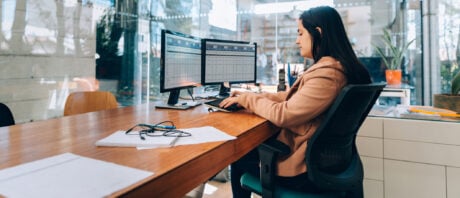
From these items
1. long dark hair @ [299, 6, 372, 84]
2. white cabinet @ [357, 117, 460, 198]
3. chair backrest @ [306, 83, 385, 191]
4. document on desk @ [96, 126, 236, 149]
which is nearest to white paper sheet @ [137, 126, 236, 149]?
document on desk @ [96, 126, 236, 149]

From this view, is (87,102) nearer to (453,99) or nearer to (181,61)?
(181,61)

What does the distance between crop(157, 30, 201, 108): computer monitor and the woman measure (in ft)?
1.82

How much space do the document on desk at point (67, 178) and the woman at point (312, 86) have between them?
2.23ft

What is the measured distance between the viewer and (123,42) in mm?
4059

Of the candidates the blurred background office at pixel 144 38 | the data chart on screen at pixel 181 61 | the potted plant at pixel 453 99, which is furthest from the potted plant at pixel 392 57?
the data chart on screen at pixel 181 61

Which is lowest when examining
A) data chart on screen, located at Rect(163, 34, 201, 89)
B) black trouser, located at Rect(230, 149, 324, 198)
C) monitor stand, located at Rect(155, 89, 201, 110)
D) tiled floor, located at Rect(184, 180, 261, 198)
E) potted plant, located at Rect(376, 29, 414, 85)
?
tiled floor, located at Rect(184, 180, 261, 198)

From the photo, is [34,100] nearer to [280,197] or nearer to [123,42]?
[123,42]

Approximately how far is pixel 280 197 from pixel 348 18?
3983mm

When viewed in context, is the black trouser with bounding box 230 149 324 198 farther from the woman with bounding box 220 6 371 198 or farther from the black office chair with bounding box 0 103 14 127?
the black office chair with bounding box 0 103 14 127

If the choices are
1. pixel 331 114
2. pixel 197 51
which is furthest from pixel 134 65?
pixel 331 114

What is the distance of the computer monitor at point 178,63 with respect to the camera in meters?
1.61

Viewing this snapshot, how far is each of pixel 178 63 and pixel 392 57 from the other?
328cm

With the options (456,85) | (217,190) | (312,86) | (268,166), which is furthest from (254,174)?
(456,85)

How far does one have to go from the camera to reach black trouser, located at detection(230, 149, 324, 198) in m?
1.20
